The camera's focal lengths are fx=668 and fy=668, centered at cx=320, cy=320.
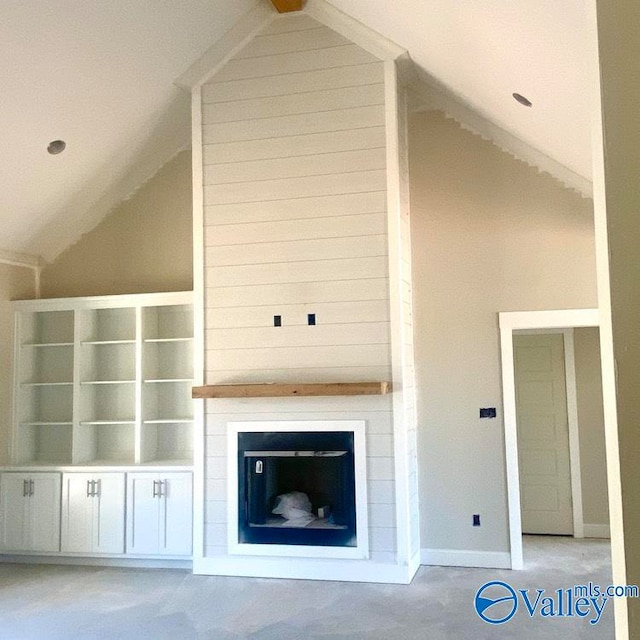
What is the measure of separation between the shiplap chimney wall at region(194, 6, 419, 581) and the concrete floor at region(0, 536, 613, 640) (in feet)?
0.96

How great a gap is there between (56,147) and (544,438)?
16.5 feet

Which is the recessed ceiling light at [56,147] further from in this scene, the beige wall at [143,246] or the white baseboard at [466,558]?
the white baseboard at [466,558]

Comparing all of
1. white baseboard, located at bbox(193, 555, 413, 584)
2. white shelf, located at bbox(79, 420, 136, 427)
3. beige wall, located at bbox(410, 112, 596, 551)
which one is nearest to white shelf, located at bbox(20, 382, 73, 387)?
white shelf, located at bbox(79, 420, 136, 427)

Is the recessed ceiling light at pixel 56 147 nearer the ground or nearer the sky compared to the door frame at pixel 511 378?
nearer the sky

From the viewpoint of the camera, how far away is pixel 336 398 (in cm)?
501

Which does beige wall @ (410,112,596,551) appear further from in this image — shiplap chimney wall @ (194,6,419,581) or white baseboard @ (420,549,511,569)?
shiplap chimney wall @ (194,6,419,581)

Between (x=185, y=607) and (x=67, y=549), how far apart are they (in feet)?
5.41

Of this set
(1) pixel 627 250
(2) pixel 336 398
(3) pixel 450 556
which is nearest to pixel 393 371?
(2) pixel 336 398

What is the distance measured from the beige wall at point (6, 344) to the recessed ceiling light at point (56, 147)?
1.36 m

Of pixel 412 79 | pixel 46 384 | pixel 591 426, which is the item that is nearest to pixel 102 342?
pixel 46 384

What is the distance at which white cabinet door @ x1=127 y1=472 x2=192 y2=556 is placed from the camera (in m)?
5.30

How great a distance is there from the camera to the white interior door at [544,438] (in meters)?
6.30

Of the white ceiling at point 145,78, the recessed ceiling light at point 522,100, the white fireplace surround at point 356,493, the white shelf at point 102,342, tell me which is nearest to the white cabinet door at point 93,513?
the white fireplace surround at point 356,493

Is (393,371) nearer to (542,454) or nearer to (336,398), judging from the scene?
(336,398)
